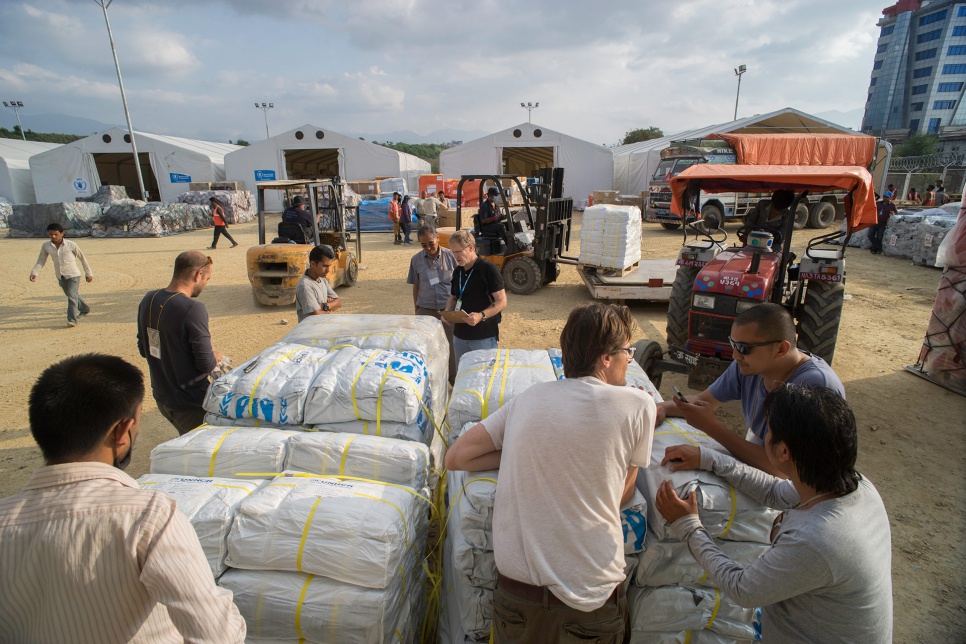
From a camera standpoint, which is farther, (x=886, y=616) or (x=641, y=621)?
(x=641, y=621)

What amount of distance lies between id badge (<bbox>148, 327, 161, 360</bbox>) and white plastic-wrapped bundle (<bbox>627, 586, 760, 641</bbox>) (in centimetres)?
320

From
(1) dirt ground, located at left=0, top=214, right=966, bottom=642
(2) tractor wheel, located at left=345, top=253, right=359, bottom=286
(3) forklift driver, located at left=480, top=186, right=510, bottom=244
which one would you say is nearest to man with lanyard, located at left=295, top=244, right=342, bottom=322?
(1) dirt ground, located at left=0, top=214, right=966, bottom=642

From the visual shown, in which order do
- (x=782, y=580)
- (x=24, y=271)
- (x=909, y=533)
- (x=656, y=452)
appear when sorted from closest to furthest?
1. (x=782, y=580)
2. (x=656, y=452)
3. (x=909, y=533)
4. (x=24, y=271)

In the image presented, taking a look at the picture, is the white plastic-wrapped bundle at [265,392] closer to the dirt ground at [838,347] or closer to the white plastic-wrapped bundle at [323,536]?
the white plastic-wrapped bundle at [323,536]

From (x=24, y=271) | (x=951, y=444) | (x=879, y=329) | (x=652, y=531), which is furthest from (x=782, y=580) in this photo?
(x=24, y=271)

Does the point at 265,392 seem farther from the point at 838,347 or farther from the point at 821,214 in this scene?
the point at 821,214

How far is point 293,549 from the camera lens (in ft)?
6.81

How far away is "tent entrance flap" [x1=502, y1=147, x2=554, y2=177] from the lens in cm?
3503

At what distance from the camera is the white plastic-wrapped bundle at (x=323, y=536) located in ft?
6.74

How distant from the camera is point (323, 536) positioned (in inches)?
81.9

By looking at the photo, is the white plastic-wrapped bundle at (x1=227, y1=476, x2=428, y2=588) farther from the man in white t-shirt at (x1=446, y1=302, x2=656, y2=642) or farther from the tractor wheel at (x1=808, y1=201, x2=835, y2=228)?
the tractor wheel at (x1=808, y1=201, x2=835, y2=228)

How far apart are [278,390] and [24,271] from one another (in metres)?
15.9

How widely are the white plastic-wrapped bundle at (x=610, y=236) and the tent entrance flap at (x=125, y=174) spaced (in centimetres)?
3339

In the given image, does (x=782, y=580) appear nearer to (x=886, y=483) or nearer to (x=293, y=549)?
(x=293, y=549)
